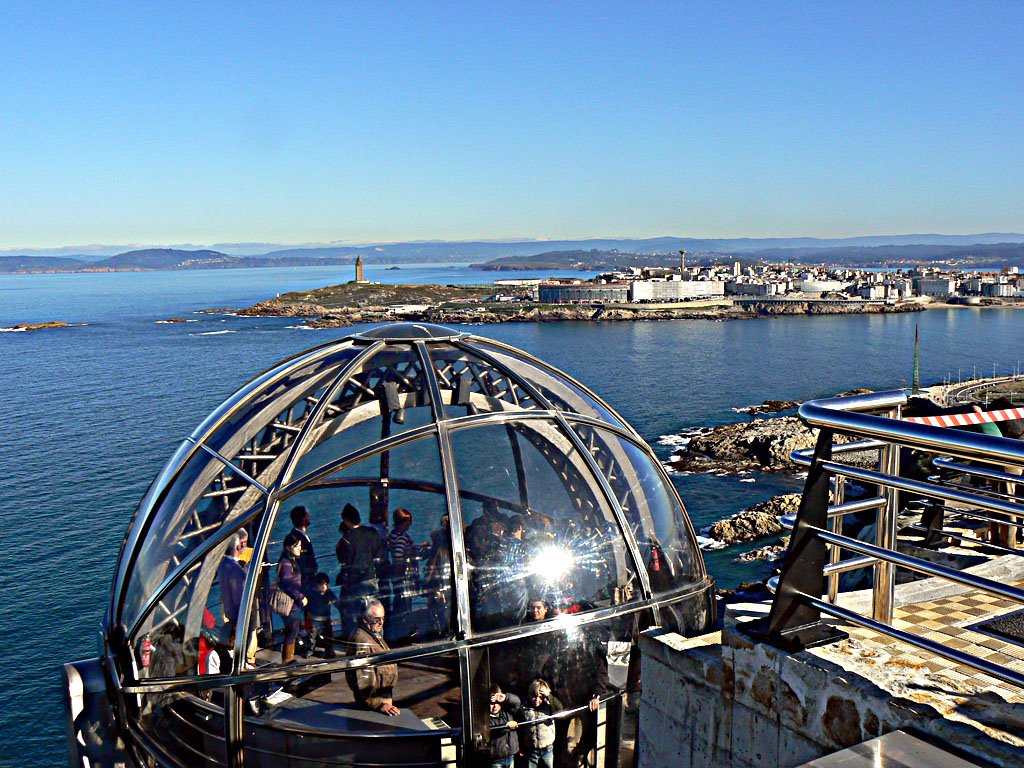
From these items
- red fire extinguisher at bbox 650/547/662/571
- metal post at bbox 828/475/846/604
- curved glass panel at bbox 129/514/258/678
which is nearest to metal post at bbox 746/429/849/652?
metal post at bbox 828/475/846/604

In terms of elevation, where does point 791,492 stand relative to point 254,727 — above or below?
below

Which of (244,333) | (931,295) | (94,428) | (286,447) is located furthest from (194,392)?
(931,295)

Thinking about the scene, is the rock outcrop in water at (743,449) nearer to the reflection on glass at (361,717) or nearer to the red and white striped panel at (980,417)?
the red and white striped panel at (980,417)

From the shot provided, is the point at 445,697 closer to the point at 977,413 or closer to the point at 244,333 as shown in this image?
the point at 977,413

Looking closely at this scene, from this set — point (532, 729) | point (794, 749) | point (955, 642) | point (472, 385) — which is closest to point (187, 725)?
point (532, 729)

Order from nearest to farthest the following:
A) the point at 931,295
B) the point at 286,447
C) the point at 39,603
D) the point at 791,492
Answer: the point at 286,447
the point at 39,603
the point at 791,492
the point at 931,295

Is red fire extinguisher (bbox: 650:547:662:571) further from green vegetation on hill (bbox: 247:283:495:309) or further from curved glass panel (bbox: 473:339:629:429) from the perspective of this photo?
green vegetation on hill (bbox: 247:283:495:309)
